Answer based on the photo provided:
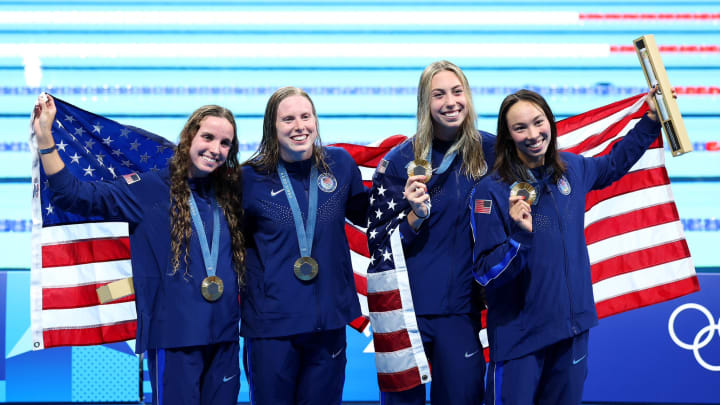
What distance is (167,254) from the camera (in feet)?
9.11

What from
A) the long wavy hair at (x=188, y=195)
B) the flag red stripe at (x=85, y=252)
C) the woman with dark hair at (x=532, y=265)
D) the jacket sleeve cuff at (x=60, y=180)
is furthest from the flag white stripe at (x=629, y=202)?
the jacket sleeve cuff at (x=60, y=180)

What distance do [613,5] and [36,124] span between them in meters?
5.43

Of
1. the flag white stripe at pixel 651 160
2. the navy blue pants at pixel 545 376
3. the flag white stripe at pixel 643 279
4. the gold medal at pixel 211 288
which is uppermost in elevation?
the flag white stripe at pixel 651 160

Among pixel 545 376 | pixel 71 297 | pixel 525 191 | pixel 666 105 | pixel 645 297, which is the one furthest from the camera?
pixel 645 297

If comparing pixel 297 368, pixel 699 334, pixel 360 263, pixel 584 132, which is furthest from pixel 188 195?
pixel 699 334

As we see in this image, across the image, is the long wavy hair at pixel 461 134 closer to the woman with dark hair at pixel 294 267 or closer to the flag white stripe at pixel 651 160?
the woman with dark hair at pixel 294 267

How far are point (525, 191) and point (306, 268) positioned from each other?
0.85m

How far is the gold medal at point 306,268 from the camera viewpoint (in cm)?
277

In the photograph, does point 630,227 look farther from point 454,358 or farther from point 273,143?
point 273,143

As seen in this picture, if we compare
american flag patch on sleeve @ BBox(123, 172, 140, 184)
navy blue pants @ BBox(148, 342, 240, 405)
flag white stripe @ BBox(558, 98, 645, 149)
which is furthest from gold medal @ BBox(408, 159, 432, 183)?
flag white stripe @ BBox(558, 98, 645, 149)

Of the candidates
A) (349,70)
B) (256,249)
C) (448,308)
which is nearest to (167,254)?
(256,249)

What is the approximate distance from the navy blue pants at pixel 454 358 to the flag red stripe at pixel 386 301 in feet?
0.35

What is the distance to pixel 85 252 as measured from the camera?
3344mm

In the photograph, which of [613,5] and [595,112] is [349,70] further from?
[595,112]
